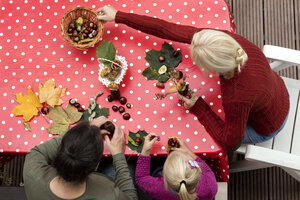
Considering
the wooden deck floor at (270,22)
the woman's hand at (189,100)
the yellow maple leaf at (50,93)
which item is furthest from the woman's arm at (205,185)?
the wooden deck floor at (270,22)

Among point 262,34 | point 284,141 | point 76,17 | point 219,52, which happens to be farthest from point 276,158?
point 262,34

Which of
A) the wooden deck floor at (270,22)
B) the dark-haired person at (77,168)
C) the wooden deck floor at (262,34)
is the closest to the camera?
the dark-haired person at (77,168)

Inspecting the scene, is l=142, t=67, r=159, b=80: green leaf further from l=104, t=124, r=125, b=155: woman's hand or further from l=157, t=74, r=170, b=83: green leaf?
l=104, t=124, r=125, b=155: woman's hand

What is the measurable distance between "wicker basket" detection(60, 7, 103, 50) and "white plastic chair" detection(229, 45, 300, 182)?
82cm

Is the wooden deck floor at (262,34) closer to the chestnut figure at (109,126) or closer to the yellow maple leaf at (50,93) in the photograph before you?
the yellow maple leaf at (50,93)

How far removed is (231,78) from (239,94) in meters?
0.07

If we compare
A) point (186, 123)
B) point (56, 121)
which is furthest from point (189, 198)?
point (56, 121)

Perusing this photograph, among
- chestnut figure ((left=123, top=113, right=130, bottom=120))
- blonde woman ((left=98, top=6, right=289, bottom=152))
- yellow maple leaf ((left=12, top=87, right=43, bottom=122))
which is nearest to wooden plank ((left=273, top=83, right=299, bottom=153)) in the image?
blonde woman ((left=98, top=6, right=289, bottom=152))

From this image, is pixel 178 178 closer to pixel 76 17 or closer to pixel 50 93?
pixel 50 93

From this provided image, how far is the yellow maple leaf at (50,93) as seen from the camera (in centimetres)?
149

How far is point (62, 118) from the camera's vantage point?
1474 millimetres

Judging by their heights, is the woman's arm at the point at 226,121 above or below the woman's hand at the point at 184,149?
above

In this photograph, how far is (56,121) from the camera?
1.48 metres

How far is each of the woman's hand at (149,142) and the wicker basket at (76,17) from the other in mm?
483
